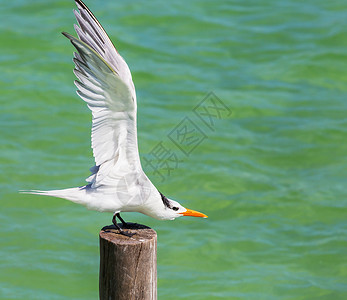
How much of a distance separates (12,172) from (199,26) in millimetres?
6040

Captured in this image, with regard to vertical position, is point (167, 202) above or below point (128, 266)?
above

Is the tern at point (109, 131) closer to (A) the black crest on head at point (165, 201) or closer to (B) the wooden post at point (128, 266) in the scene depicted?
(A) the black crest on head at point (165, 201)

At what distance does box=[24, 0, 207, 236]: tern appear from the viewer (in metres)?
4.33

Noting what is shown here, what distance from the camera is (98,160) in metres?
4.62

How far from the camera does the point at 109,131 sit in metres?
4.59

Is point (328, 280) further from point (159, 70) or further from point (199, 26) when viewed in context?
point (199, 26)

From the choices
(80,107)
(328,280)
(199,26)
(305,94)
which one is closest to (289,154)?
(305,94)

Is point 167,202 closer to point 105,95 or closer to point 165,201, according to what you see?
point 165,201

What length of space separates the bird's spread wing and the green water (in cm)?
353

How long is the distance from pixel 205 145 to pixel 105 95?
21.1 feet
